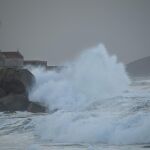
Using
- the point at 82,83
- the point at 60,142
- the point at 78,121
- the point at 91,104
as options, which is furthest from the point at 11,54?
the point at 60,142

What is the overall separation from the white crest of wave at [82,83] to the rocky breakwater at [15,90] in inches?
29.4

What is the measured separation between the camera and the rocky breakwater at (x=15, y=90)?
2408 centimetres

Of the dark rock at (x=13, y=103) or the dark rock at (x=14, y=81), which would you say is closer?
the dark rock at (x=13, y=103)

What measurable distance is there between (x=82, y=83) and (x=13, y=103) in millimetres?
7195

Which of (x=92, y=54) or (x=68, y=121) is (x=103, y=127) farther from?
(x=92, y=54)

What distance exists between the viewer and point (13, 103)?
24312 millimetres

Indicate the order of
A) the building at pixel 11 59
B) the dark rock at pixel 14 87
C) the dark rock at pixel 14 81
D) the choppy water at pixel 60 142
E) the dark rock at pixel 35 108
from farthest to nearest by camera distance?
the building at pixel 11 59 < the dark rock at pixel 14 81 < the dark rock at pixel 14 87 < the dark rock at pixel 35 108 < the choppy water at pixel 60 142

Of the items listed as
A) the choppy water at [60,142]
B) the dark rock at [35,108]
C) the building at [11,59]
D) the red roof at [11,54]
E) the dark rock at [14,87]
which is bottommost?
the choppy water at [60,142]

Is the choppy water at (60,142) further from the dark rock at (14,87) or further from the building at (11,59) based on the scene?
the building at (11,59)

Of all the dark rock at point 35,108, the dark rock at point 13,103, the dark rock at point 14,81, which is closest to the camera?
the dark rock at point 35,108

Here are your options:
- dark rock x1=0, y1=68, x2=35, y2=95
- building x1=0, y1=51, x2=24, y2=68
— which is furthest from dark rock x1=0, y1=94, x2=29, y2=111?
building x1=0, y1=51, x2=24, y2=68

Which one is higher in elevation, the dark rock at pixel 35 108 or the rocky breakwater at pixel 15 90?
the rocky breakwater at pixel 15 90

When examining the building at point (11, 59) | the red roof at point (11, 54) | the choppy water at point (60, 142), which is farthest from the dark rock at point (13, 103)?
the red roof at point (11, 54)

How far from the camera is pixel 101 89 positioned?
30375mm
